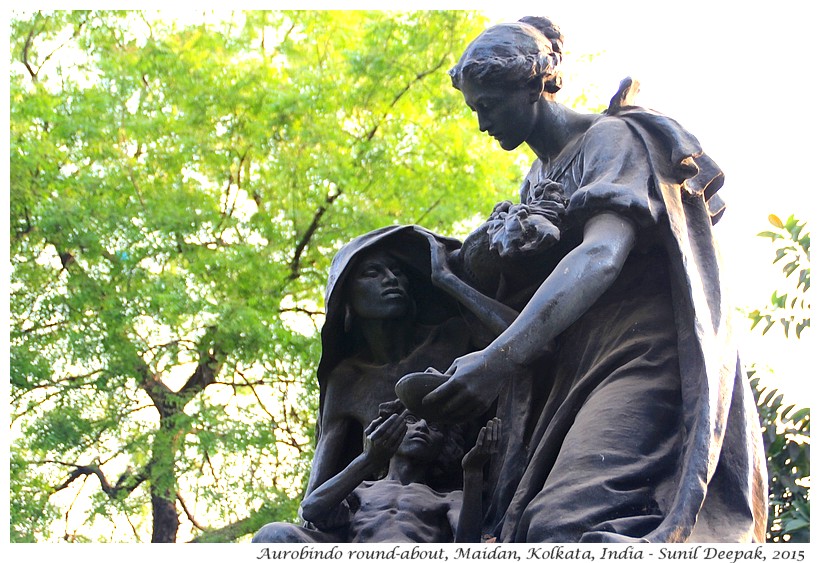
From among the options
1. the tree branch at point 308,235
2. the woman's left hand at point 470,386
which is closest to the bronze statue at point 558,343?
the woman's left hand at point 470,386

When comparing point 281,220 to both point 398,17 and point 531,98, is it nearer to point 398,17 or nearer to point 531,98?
point 398,17

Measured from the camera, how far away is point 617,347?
4324 mm

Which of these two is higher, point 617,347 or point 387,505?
point 617,347

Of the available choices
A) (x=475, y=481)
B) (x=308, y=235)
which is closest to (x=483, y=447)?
(x=475, y=481)

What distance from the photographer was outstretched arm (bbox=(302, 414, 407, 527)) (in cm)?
441

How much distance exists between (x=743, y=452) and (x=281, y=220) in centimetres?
1023

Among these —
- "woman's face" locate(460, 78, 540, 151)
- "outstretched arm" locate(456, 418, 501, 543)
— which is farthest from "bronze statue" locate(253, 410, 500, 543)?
"woman's face" locate(460, 78, 540, 151)

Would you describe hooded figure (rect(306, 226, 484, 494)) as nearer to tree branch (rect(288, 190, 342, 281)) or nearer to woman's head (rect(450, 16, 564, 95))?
woman's head (rect(450, 16, 564, 95))

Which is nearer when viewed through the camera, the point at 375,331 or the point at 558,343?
the point at 558,343

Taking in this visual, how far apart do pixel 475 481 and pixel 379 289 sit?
0.98 m

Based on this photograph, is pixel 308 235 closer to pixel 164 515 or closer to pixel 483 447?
pixel 164 515

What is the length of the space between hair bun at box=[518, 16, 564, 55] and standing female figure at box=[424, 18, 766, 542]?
3cm

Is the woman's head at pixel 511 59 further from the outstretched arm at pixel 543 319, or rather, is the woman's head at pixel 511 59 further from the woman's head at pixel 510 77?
the outstretched arm at pixel 543 319

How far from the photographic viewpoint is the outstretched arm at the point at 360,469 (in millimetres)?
4410
